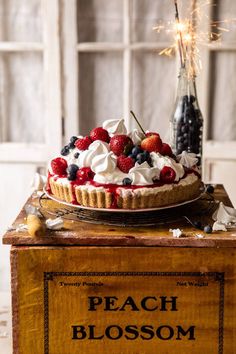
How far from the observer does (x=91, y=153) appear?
1795mm

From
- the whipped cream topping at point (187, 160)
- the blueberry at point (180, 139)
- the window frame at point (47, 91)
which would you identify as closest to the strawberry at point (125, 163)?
the whipped cream topping at point (187, 160)

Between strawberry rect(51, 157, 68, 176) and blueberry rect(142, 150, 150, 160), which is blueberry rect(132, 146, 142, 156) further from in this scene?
strawberry rect(51, 157, 68, 176)

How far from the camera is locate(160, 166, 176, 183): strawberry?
1.77 m

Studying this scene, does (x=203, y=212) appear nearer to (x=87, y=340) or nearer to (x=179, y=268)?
(x=179, y=268)

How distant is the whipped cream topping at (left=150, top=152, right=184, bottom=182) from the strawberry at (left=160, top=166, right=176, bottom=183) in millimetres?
17

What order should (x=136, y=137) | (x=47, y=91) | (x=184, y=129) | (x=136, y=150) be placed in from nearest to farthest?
(x=136, y=150)
(x=136, y=137)
(x=184, y=129)
(x=47, y=91)

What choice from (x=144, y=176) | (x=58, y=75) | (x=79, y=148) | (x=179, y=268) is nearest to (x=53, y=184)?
(x=79, y=148)

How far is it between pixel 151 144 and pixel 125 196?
0.21m

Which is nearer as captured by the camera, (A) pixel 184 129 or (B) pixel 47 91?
(A) pixel 184 129

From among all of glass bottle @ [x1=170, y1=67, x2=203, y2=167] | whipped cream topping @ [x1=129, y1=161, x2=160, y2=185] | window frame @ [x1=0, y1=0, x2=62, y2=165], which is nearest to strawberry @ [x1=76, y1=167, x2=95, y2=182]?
whipped cream topping @ [x1=129, y1=161, x2=160, y2=185]

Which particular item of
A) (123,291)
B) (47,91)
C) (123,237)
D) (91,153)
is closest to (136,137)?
(91,153)

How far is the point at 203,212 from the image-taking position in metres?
1.89

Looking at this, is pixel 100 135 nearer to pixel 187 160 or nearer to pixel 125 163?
pixel 125 163

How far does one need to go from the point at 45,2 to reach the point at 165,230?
1.49 m
